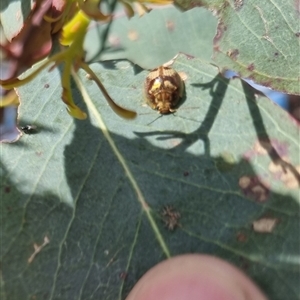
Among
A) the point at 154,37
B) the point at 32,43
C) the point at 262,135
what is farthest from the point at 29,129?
the point at 262,135

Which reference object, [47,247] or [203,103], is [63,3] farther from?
[47,247]

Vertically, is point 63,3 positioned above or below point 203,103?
above

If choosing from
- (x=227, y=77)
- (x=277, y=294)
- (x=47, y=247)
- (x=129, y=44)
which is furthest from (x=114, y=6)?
(x=277, y=294)

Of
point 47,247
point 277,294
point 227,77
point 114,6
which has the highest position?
point 114,6

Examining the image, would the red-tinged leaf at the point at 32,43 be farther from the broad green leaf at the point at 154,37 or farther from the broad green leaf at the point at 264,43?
the broad green leaf at the point at 264,43

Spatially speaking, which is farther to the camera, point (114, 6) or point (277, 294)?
point (114, 6)
